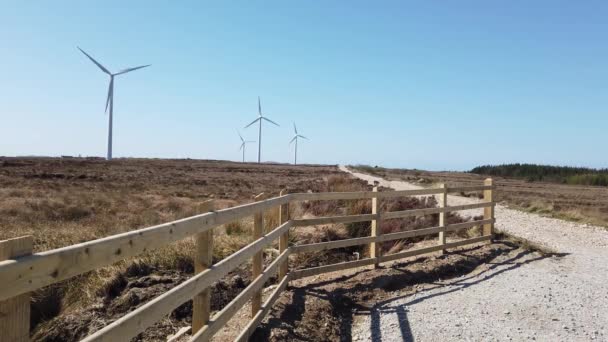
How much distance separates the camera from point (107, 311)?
6.65 meters

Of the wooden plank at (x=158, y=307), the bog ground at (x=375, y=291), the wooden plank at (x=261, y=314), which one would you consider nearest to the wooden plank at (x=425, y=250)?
the bog ground at (x=375, y=291)

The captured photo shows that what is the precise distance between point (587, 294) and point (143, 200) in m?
16.7

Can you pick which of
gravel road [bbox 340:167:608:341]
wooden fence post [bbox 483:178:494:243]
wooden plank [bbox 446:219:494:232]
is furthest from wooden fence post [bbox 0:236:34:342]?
wooden fence post [bbox 483:178:494:243]

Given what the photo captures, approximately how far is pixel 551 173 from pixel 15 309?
275 feet

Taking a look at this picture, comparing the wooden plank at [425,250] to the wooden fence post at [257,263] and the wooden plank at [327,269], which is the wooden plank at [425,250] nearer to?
the wooden plank at [327,269]

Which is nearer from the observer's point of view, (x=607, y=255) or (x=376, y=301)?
(x=376, y=301)

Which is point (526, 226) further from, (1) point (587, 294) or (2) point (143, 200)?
(2) point (143, 200)

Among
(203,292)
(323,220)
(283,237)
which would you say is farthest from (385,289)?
(203,292)

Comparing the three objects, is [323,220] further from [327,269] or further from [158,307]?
[158,307]

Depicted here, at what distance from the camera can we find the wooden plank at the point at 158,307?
2.55 m

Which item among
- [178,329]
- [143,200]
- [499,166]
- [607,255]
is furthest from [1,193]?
[499,166]

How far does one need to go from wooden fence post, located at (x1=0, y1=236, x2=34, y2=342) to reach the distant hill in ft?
229

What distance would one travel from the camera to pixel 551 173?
76.4 metres

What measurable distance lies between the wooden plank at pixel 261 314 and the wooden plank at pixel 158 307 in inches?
30.7
